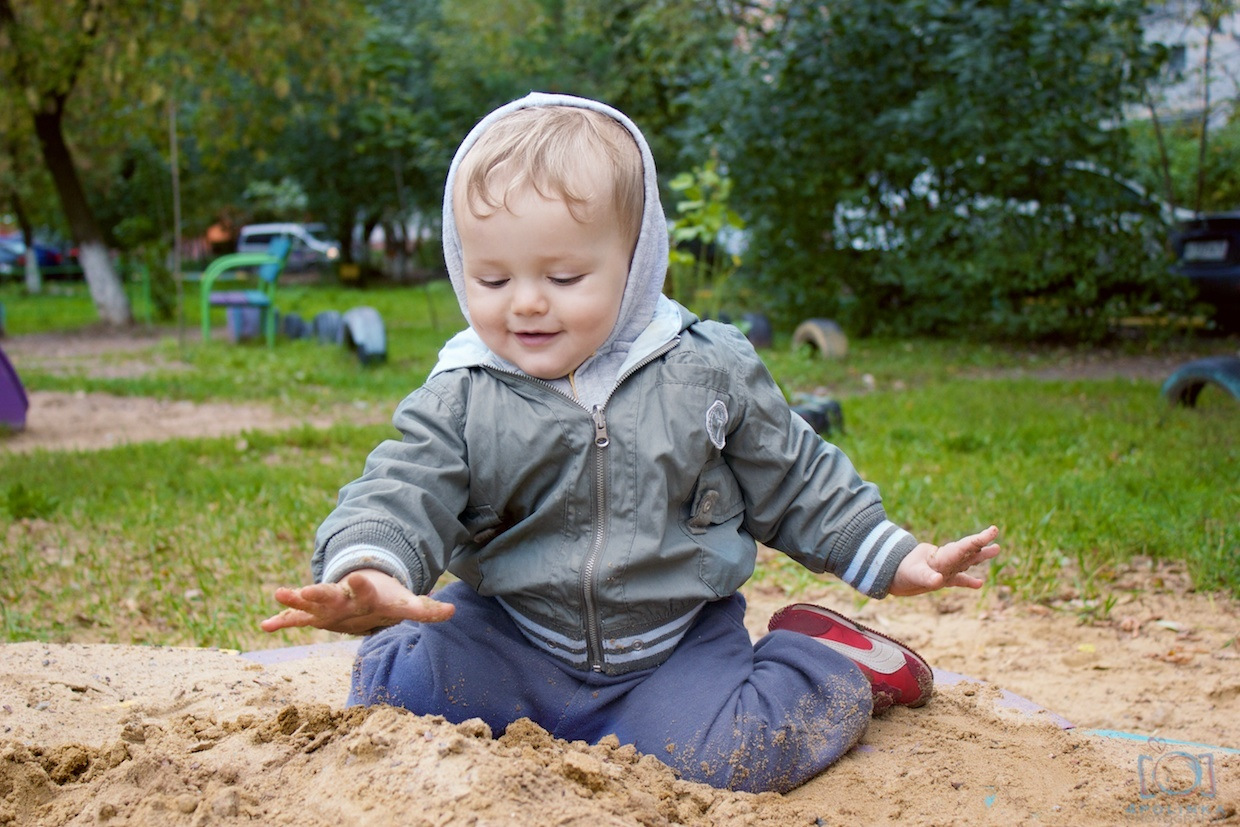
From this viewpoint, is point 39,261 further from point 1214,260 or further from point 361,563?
point 361,563

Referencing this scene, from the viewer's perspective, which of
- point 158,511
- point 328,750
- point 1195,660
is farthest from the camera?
point 158,511

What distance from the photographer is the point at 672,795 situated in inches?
70.4

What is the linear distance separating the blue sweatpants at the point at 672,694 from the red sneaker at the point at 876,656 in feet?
0.36

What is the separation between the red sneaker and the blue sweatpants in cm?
11

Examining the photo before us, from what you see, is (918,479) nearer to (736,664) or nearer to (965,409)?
(965,409)

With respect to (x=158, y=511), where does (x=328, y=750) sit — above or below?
above

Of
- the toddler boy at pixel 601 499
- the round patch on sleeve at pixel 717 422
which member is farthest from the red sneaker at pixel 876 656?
the round patch on sleeve at pixel 717 422

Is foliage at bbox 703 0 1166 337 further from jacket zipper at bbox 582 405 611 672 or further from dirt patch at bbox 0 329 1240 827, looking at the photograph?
jacket zipper at bbox 582 405 611 672

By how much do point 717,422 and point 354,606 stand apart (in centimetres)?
77

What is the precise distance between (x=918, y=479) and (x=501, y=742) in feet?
9.91

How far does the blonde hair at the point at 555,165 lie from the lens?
1942 millimetres

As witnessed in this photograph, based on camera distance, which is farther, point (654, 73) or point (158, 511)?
point (654, 73)

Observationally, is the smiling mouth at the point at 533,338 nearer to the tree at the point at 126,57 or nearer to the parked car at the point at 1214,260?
the parked car at the point at 1214,260

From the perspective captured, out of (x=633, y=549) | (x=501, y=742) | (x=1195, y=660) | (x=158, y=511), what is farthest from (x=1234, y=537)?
(x=158, y=511)
